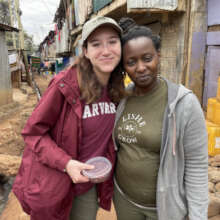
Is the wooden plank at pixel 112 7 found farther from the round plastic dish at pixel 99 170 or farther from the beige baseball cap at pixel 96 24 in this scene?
the round plastic dish at pixel 99 170

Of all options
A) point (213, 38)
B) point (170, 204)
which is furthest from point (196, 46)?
point (170, 204)

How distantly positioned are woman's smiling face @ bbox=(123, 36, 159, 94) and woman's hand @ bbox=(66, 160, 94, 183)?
2.22 ft

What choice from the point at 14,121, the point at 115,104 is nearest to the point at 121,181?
the point at 115,104

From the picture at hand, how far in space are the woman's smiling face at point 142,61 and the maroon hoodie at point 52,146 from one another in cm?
41

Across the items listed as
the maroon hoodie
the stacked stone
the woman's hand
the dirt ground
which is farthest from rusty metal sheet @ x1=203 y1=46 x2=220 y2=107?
the woman's hand

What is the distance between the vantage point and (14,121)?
6.41 meters

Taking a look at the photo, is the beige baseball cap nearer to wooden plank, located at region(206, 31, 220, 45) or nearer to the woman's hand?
the woman's hand

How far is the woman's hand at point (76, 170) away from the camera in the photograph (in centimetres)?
137

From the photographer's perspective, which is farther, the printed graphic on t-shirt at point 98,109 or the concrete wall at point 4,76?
the concrete wall at point 4,76

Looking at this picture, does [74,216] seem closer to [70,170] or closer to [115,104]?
[70,170]

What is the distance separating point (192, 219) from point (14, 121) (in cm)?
614

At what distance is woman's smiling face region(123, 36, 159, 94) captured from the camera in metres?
1.41

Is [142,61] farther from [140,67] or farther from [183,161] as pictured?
[183,161]

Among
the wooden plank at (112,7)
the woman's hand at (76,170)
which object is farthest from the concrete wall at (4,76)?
the woman's hand at (76,170)
